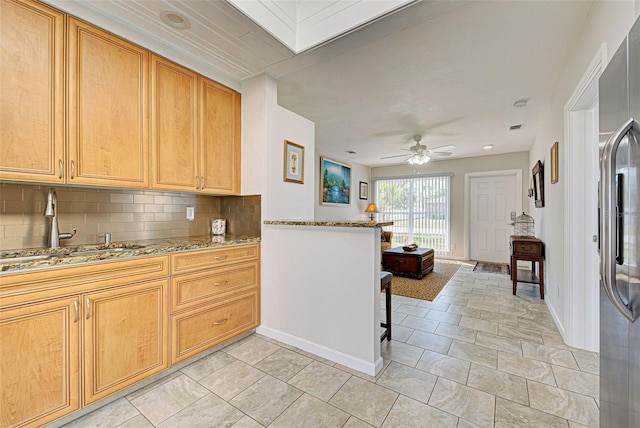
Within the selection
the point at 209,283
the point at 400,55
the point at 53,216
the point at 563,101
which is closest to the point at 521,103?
the point at 563,101

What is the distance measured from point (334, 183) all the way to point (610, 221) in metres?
5.33

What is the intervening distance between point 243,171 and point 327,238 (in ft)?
3.70

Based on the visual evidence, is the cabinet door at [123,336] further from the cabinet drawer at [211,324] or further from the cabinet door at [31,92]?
the cabinet door at [31,92]

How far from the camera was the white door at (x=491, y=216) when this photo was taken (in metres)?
5.79

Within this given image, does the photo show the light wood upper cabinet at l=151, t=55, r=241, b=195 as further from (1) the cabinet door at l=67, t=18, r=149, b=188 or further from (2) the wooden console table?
(2) the wooden console table

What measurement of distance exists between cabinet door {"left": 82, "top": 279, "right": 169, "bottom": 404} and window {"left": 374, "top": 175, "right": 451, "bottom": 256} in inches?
229

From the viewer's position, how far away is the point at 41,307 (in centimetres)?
132

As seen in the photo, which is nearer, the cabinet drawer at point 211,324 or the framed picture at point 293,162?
the cabinet drawer at point 211,324

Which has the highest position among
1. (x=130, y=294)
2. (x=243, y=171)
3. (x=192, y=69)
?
(x=192, y=69)

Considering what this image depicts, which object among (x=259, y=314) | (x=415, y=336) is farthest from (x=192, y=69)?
(x=415, y=336)

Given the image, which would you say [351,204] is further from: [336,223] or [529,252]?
[336,223]

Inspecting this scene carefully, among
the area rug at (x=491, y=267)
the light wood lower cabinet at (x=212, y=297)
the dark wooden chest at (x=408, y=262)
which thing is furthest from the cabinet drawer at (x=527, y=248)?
the light wood lower cabinet at (x=212, y=297)

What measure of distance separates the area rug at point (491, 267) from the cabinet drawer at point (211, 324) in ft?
14.6

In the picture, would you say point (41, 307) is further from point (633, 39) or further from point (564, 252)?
point (564, 252)
